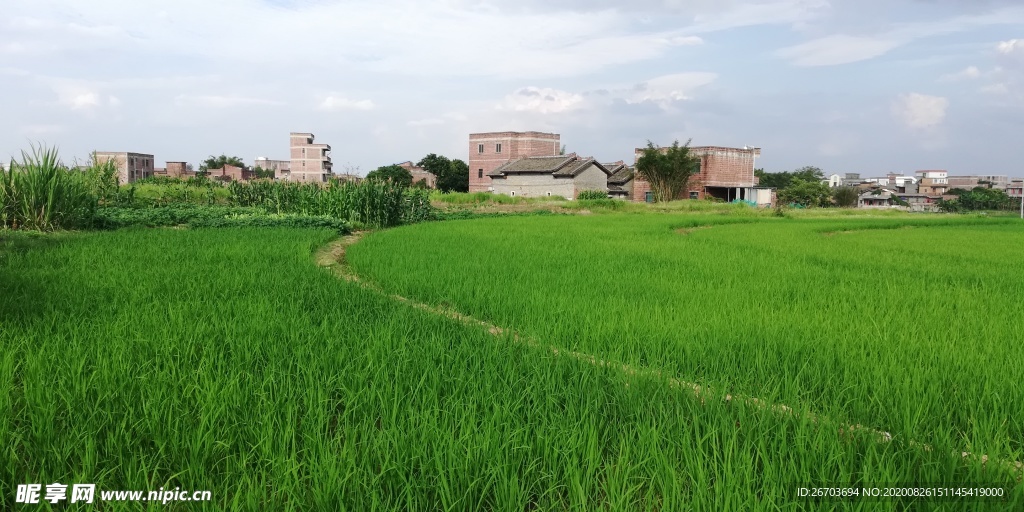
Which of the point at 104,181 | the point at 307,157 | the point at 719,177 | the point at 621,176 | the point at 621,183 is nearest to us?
the point at 104,181

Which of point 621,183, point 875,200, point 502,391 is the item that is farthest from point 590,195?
point 875,200

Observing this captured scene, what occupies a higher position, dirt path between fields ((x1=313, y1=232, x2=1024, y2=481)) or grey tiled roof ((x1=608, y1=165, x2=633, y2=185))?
grey tiled roof ((x1=608, y1=165, x2=633, y2=185))

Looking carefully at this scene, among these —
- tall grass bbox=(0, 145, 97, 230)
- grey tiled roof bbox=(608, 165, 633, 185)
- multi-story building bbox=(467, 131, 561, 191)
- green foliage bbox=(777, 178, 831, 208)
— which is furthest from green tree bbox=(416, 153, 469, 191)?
tall grass bbox=(0, 145, 97, 230)

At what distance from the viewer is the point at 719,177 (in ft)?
136

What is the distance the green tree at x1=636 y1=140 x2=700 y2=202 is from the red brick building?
156 centimetres

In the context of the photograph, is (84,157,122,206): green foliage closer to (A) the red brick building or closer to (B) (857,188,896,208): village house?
(A) the red brick building

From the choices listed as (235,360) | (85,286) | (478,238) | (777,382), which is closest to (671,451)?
(777,382)

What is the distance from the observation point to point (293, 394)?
Answer: 2.79 metres

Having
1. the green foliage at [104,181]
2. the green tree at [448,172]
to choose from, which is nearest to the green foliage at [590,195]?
the green tree at [448,172]

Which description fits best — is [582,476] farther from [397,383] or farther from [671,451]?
[397,383]

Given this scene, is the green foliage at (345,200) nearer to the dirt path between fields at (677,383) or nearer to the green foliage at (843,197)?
the dirt path between fields at (677,383)

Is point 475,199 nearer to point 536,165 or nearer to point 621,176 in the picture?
point 536,165

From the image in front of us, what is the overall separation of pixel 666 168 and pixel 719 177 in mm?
4943

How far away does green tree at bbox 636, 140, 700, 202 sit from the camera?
38.9m
